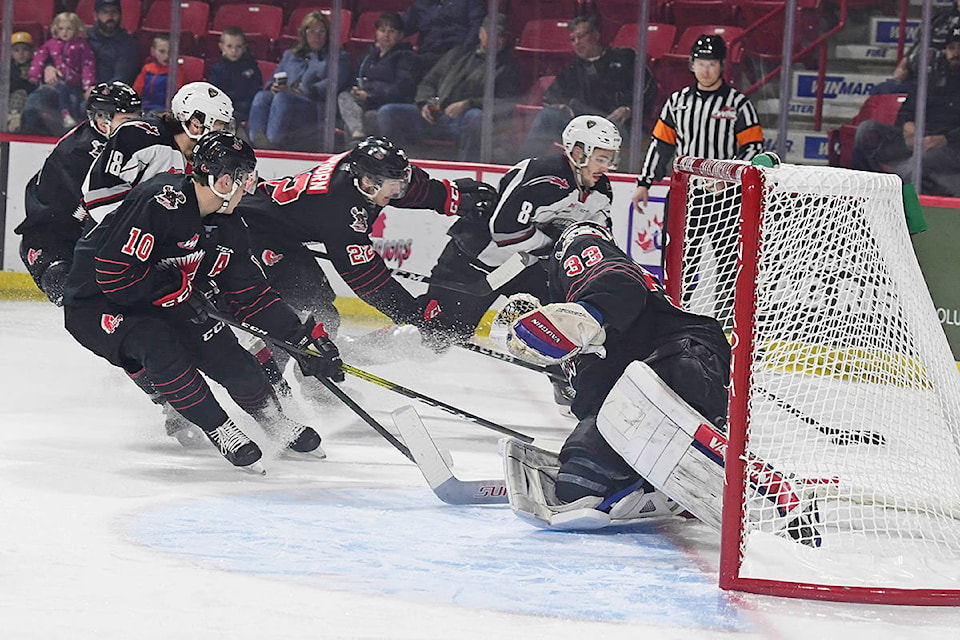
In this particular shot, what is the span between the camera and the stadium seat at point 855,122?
6426mm

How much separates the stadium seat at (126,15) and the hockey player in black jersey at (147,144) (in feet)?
9.86

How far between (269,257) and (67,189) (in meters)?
0.82

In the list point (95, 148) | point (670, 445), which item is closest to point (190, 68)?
point (95, 148)

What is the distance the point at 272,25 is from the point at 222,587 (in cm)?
514

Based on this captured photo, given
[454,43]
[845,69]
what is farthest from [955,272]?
[454,43]

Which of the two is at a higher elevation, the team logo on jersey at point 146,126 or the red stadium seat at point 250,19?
the red stadium seat at point 250,19

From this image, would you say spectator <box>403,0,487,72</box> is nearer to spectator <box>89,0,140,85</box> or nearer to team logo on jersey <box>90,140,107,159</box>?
spectator <box>89,0,140,85</box>

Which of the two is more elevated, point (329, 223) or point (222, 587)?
point (329, 223)

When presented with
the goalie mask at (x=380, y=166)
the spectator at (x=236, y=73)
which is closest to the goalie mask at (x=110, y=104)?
the goalie mask at (x=380, y=166)

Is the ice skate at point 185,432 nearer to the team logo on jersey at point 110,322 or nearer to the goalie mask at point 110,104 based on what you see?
the team logo on jersey at point 110,322

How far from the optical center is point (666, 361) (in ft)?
10.3

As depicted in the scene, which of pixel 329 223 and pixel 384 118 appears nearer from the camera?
pixel 329 223

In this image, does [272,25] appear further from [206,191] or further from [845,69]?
[206,191]

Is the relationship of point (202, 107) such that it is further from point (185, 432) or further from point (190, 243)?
point (185, 432)
